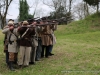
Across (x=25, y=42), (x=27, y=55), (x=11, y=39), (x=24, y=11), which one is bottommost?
(x=27, y=55)

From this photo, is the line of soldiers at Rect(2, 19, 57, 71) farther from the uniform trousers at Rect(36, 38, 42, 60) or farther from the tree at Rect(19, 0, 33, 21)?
the tree at Rect(19, 0, 33, 21)

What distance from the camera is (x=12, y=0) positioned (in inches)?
1142

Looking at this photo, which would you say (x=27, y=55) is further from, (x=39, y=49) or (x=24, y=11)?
(x=24, y=11)

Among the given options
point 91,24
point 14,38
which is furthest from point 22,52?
point 91,24

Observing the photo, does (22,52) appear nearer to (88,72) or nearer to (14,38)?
(14,38)

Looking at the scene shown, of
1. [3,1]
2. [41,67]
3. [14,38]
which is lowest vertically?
[41,67]

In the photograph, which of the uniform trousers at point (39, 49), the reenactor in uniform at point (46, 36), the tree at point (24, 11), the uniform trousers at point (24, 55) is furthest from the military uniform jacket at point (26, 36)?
the tree at point (24, 11)

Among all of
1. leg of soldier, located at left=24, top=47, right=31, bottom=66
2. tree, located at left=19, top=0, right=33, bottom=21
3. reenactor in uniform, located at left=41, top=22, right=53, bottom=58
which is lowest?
leg of soldier, located at left=24, top=47, right=31, bottom=66

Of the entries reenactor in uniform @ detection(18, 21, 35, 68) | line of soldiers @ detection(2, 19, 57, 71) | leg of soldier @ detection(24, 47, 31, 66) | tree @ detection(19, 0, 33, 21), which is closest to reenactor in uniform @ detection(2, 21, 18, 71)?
line of soldiers @ detection(2, 19, 57, 71)

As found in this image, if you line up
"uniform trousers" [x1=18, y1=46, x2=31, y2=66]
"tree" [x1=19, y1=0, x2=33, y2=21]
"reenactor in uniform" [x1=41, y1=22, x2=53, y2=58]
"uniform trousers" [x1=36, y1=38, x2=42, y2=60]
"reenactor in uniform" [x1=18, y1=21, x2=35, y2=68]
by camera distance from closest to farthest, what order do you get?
1. "reenactor in uniform" [x1=18, y1=21, x2=35, y2=68]
2. "uniform trousers" [x1=18, y1=46, x2=31, y2=66]
3. "uniform trousers" [x1=36, y1=38, x2=42, y2=60]
4. "reenactor in uniform" [x1=41, y1=22, x2=53, y2=58]
5. "tree" [x1=19, y1=0, x2=33, y2=21]

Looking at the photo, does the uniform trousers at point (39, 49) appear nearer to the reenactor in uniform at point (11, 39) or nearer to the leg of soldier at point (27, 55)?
the leg of soldier at point (27, 55)

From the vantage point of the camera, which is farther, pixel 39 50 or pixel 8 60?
pixel 39 50

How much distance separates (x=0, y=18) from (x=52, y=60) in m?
23.5

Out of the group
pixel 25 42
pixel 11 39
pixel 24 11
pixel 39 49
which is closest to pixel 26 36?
pixel 25 42
